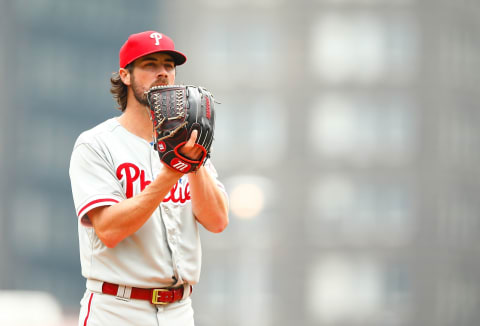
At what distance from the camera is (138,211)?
9.93 ft

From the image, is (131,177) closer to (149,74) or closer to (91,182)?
(91,182)

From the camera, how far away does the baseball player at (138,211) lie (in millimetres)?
3105

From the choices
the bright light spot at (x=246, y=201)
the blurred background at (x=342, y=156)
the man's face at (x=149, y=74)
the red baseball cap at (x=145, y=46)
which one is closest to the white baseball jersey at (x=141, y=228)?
the man's face at (x=149, y=74)

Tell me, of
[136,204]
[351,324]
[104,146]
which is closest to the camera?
[136,204]

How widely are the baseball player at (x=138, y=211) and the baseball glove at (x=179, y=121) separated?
0.11 feet

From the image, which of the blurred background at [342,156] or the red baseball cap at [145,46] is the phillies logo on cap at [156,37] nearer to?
the red baseball cap at [145,46]

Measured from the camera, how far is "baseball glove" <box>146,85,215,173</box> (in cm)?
306

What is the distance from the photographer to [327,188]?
1590 inches

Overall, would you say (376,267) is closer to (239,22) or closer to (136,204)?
(239,22)

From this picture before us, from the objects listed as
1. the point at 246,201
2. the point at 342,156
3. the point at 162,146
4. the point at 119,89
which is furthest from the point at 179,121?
the point at 342,156

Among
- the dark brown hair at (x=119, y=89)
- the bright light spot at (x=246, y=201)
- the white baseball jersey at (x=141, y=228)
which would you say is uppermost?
the dark brown hair at (x=119, y=89)

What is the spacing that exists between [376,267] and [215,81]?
12.4 metres

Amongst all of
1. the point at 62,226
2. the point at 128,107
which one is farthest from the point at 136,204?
the point at 62,226

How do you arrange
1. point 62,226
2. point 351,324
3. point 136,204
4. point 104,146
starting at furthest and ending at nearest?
point 62,226, point 351,324, point 104,146, point 136,204
